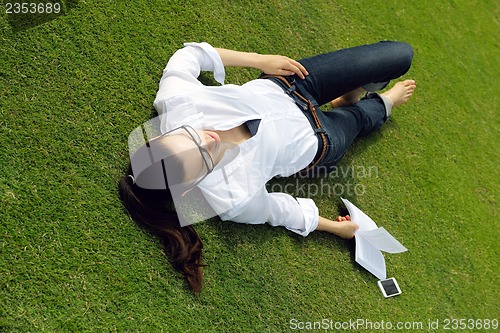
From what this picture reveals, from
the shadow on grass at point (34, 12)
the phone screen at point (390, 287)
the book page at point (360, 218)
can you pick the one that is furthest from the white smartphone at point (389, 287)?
the shadow on grass at point (34, 12)

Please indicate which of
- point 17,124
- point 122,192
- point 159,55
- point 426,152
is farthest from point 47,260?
point 426,152

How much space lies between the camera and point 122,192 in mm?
2088

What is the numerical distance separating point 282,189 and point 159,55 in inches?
39.1

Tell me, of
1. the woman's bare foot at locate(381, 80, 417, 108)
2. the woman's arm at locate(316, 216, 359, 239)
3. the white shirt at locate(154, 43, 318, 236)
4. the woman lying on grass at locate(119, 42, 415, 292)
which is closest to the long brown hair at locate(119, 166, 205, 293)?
the woman lying on grass at locate(119, 42, 415, 292)

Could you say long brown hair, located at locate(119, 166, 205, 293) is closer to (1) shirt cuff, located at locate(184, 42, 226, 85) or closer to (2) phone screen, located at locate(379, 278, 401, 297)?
(1) shirt cuff, located at locate(184, 42, 226, 85)

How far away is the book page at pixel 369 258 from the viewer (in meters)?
2.62

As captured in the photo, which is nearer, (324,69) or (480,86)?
(324,69)

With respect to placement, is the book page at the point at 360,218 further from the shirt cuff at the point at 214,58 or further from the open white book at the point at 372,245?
the shirt cuff at the point at 214,58

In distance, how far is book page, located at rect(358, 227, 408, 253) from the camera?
2.60m

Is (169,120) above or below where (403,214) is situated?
above

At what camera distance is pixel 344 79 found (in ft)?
8.55

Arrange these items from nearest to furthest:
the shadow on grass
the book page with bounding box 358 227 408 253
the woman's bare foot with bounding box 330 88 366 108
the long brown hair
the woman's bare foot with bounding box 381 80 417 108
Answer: the long brown hair, the shadow on grass, the book page with bounding box 358 227 408 253, the woman's bare foot with bounding box 330 88 366 108, the woman's bare foot with bounding box 381 80 417 108

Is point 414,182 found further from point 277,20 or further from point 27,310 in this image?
point 27,310

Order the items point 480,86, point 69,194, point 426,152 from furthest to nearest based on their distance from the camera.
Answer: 1. point 480,86
2. point 426,152
3. point 69,194
